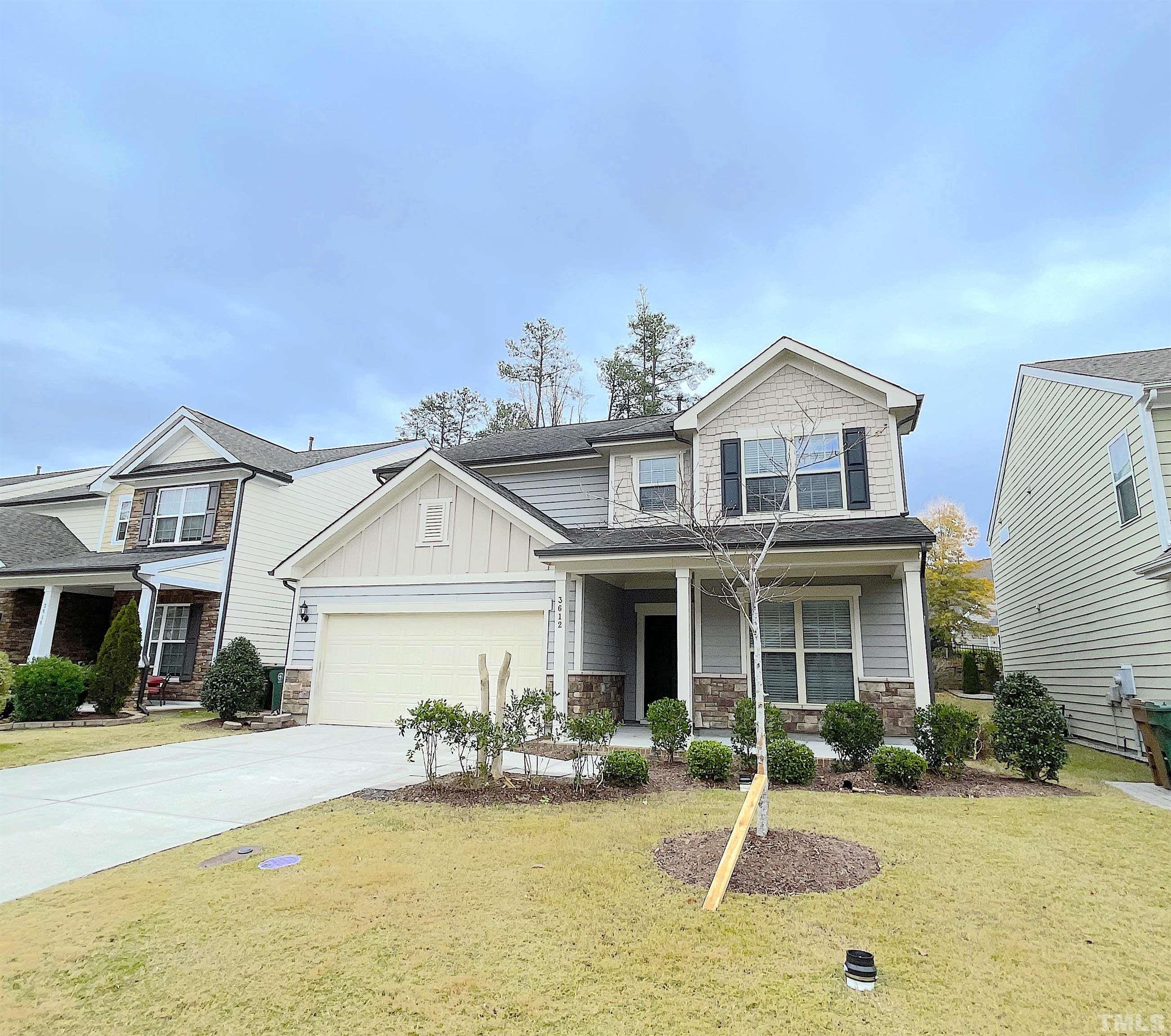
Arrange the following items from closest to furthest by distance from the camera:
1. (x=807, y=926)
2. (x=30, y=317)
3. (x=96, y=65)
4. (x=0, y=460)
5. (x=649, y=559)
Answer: (x=807, y=926), (x=649, y=559), (x=96, y=65), (x=30, y=317), (x=0, y=460)

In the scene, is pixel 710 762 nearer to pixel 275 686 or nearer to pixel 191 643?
pixel 275 686

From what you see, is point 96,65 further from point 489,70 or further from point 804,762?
point 804,762

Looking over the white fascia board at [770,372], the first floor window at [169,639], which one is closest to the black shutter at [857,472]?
the white fascia board at [770,372]

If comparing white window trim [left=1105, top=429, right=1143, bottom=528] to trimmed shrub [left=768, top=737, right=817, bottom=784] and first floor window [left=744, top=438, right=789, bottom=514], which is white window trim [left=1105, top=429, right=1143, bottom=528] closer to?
first floor window [left=744, top=438, right=789, bottom=514]

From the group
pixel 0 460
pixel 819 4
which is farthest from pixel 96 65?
pixel 0 460

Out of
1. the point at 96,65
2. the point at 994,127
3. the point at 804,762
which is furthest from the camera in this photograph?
the point at 96,65

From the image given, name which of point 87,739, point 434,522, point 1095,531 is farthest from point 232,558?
point 1095,531

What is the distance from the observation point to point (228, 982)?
2.80 m

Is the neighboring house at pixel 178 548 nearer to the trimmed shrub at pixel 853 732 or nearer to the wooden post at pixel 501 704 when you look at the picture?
the wooden post at pixel 501 704

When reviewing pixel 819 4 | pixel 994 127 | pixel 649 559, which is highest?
pixel 819 4

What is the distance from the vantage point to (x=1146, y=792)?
6.94 meters

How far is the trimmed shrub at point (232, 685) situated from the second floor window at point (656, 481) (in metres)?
8.28

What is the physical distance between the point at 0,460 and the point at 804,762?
69263 millimetres

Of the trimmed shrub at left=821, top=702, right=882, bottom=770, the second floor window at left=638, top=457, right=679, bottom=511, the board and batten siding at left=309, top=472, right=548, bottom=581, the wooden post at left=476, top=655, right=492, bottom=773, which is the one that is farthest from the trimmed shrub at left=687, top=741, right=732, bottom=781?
the second floor window at left=638, top=457, right=679, bottom=511
